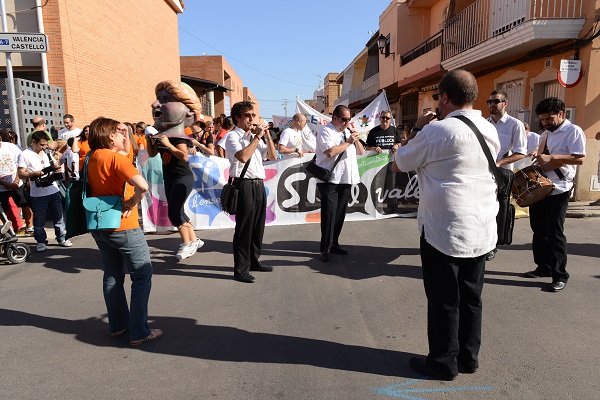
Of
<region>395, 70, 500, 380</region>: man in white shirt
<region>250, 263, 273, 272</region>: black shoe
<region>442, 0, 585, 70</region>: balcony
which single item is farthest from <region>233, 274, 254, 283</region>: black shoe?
<region>442, 0, 585, 70</region>: balcony

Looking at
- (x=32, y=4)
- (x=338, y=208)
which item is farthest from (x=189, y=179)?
(x=32, y=4)

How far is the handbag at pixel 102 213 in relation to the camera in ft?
10.1

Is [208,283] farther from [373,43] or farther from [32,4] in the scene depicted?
[373,43]

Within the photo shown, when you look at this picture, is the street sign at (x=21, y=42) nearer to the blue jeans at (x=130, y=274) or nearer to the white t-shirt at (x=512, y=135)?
the blue jeans at (x=130, y=274)

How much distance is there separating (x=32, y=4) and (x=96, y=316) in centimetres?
949

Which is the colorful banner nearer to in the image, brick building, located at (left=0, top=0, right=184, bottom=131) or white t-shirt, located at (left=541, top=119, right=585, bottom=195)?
white t-shirt, located at (left=541, top=119, right=585, bottom=195)

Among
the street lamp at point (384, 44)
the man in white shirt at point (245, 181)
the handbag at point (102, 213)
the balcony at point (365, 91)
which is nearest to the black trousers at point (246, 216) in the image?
the man in white shirt at point (245, 181)

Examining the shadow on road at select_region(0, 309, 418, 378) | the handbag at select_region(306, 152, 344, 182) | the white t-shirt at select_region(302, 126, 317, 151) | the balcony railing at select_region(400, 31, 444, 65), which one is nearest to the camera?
the shadow on road at select_region(0, 309, 418, 378)

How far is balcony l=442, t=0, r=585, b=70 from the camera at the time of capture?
9.41 metres

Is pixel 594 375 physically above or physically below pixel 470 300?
below

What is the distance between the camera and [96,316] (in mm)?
3904

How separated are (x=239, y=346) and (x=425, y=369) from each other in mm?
1390

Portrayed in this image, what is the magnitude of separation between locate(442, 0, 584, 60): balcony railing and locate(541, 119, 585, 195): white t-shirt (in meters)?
6.38

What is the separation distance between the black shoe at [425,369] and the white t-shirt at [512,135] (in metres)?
3.00
